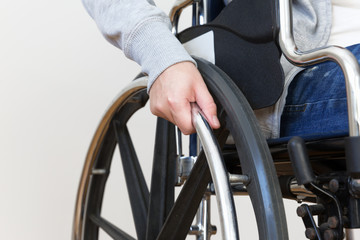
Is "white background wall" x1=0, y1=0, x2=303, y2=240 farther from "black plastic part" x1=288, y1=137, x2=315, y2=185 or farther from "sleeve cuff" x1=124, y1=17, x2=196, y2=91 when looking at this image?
"black plastic part" x1=288, y1=137, x2=315, y2=185

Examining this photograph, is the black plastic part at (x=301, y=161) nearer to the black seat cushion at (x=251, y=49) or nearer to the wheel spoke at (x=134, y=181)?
the black seat cushion at (x=251, y=49)

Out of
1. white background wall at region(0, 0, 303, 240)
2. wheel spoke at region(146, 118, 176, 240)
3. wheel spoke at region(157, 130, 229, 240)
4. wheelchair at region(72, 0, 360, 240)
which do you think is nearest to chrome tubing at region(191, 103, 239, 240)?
wheelchair at region(72, 0, 360, 240)

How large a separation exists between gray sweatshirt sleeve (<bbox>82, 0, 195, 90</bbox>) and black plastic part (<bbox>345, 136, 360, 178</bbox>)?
11.0 inches

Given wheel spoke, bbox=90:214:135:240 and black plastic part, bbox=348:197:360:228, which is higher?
black plastic part, bbox=348:197:360:228

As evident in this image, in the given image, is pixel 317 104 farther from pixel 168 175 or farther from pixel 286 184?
pixel 168 175

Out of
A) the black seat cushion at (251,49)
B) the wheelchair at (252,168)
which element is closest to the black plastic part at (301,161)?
the wheelchair at (252,168)

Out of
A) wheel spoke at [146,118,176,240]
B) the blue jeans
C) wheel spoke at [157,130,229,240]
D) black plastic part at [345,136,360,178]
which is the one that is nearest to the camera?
black plastic part at [345,136,360,178]

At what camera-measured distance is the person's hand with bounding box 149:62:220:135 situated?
0.77 m

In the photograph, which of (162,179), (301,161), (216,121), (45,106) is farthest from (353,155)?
(45,106)

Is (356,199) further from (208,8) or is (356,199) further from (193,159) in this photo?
(208,8)

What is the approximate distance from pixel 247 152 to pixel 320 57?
0.48ft

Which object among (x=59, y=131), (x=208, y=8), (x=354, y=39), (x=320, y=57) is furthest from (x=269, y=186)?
(x=59, y=131)

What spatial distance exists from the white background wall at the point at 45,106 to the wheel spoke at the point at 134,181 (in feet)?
2.63

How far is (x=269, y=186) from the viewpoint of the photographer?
2.19 feet
